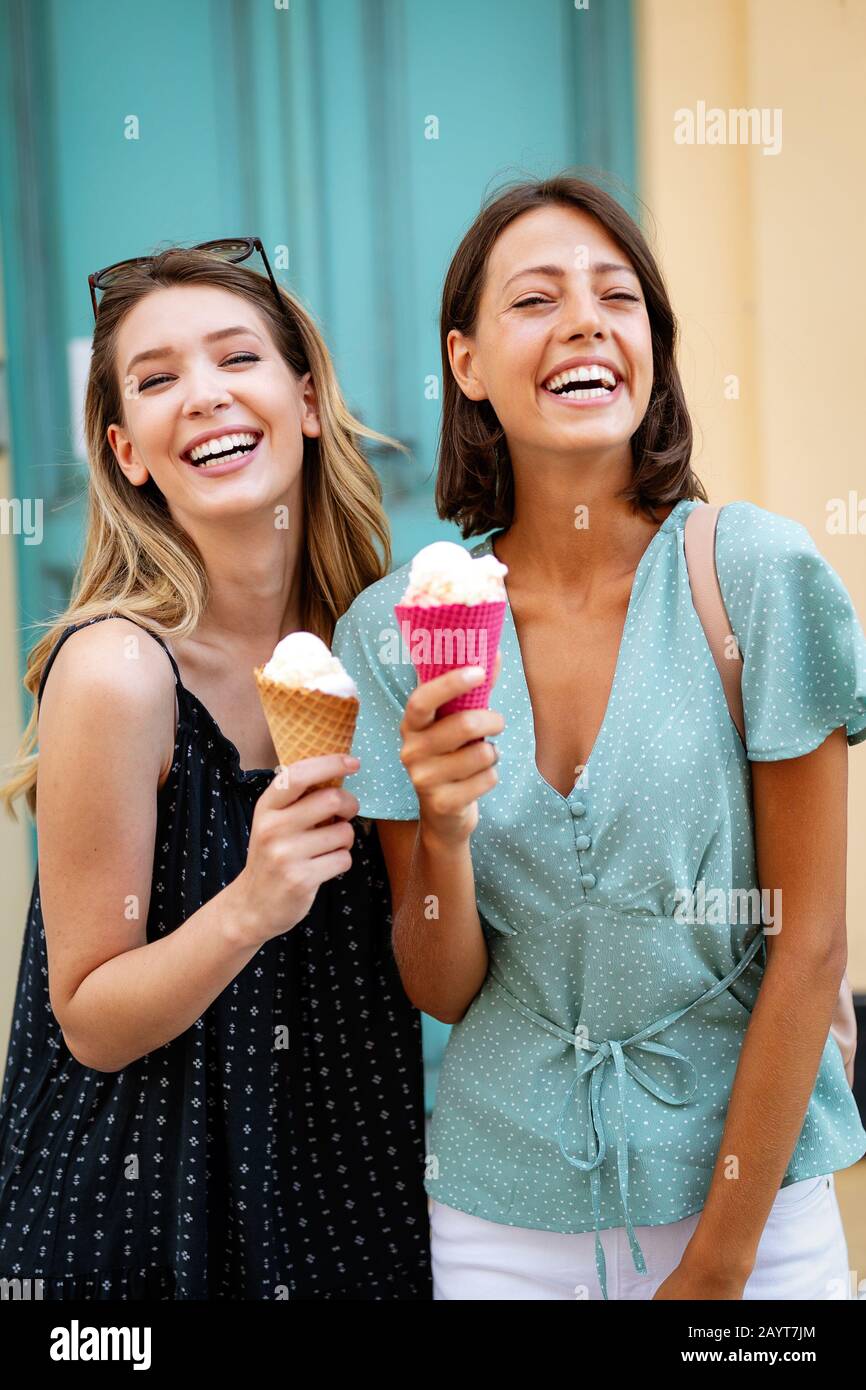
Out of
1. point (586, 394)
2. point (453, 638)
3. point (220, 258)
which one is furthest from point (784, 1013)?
point (220, 258)

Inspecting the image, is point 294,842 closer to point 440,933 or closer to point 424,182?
point 440,933

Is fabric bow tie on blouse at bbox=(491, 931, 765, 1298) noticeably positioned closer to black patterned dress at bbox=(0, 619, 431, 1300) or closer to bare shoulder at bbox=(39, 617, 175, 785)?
black patterned dress at bbox=(0, 619, 431, 1300)

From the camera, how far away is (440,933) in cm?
184

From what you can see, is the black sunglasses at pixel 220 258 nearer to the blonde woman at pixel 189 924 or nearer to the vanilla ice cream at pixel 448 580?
the blonde woman at pixel 189 924

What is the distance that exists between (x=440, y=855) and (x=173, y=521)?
89 cm

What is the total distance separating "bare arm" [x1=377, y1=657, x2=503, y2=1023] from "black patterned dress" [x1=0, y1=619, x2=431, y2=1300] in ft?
0.64

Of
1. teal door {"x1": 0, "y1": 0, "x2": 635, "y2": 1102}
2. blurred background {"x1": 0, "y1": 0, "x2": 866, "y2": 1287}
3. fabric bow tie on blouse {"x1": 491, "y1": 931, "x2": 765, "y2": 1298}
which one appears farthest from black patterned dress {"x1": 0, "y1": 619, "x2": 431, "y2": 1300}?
teal door {"x1": 0, "y1": 0, "x2": 635, "y2": 1102}

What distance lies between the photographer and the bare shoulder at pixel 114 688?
1943mm

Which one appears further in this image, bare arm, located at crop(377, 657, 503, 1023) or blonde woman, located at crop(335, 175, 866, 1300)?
blonde woman, located at crop(335, 175, 866, 1300)

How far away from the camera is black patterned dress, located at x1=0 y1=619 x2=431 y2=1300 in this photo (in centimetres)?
204

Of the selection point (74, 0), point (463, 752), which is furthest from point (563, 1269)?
point (74, 0)

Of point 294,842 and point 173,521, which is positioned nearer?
point 294,842

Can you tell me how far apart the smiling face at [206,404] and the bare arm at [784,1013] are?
0.93 metres

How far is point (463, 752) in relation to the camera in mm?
1604
